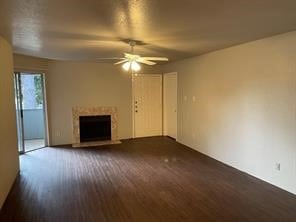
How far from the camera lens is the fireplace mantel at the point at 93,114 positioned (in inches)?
272

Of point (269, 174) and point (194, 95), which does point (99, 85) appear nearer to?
point (194, 95)

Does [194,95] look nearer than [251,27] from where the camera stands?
No

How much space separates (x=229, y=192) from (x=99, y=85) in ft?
15.7

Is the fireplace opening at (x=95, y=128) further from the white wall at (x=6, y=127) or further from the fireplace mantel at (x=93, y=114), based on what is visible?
the white wall at (x=6, y=127)

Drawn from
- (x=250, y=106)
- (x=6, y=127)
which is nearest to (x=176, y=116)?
(x=250, y=106)

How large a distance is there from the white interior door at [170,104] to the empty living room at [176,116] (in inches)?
10.2

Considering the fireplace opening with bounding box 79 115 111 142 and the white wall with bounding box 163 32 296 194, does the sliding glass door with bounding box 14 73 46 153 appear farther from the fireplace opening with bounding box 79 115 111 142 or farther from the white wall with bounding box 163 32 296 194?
the white wall with bounding box 163 32 296 194

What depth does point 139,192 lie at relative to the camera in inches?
146

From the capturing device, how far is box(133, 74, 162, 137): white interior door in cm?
759

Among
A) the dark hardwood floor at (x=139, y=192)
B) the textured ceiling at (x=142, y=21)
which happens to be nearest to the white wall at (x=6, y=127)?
the dark hardwood floor at (x=139, y=192)

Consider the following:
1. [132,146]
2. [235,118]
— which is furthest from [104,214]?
[132,146]

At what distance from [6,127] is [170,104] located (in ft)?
15.7

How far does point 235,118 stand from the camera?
466 centimetres

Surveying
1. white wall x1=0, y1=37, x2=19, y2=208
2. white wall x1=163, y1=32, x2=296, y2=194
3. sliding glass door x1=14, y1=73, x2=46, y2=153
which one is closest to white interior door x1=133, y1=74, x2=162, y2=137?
white wall x1=163, y1=32, x2=296, y2=194
